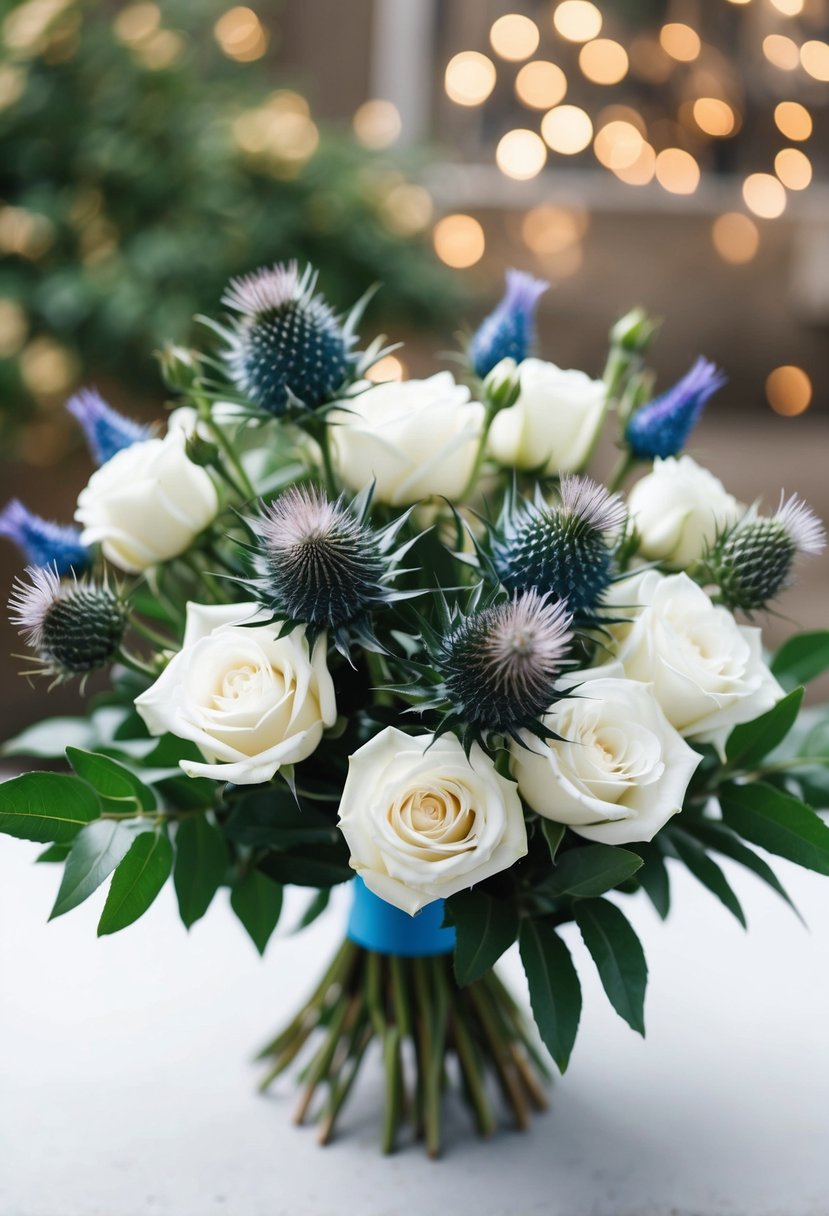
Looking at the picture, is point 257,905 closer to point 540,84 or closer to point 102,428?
point 102,428

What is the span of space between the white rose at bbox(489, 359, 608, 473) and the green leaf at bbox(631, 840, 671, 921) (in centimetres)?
20

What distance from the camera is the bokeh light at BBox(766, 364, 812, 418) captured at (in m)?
2.87

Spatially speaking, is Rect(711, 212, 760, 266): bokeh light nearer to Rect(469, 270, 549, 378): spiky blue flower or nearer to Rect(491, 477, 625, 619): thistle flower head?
Rect(469, 270, 549, 378): spiky blue flower

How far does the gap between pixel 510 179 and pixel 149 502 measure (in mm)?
2351

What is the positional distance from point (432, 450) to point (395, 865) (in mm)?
220

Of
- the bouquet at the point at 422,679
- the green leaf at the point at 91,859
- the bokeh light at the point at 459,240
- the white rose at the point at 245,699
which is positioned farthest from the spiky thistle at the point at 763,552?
the bokeh light at the point at 459,240

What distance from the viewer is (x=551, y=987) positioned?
554mm

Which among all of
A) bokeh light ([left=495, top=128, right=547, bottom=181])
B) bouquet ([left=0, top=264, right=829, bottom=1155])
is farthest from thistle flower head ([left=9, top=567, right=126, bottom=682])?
bokeh light ([left=495, top=128, right=547, bottom=181])

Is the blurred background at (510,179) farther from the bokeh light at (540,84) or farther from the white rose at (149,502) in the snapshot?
the white rose at (149,502)

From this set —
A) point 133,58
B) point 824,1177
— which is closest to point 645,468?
point 824,1177

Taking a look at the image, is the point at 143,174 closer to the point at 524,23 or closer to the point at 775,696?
the point at 524,23

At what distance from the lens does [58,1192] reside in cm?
63

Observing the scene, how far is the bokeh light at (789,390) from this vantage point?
2865 mm

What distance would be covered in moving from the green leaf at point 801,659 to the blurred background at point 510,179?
160cm
